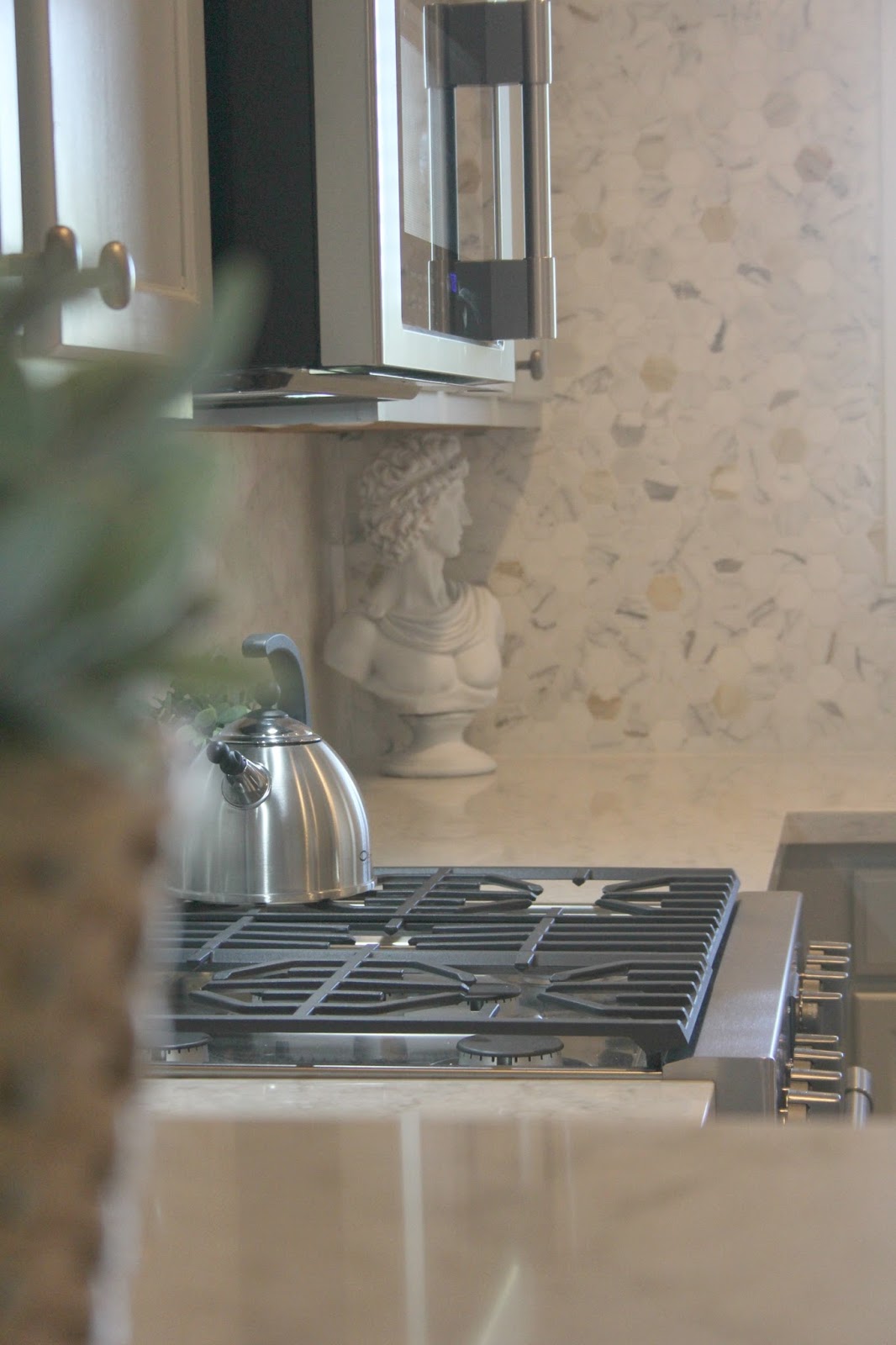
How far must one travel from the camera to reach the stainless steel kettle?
1530 millimetres

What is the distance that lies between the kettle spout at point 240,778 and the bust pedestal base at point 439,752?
3.57 ft

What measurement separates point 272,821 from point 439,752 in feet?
3.62

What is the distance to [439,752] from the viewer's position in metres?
2.63

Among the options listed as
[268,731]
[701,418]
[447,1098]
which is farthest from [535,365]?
[447,1098]

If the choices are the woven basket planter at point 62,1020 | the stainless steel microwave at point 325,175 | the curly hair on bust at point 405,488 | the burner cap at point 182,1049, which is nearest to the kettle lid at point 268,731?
the stainless steel microwave at point 325,175

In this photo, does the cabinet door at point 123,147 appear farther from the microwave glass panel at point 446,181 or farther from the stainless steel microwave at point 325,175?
the microwave glass panel at point 446,181

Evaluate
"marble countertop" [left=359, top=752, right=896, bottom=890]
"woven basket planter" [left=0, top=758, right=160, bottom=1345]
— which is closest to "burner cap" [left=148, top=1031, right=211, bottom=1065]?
"marble countertop" [left=359, top=752, right=896, bottom=890]

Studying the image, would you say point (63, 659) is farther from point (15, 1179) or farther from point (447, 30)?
point (447, 30)

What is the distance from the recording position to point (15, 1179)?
0.20 metres

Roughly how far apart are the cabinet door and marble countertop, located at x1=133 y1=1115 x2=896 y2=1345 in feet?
1.48

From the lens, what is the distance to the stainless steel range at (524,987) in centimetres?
114

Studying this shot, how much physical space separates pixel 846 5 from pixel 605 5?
376 mm

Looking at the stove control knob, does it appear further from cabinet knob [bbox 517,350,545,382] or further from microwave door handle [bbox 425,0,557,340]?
cabinet knob [bbox 517,350,545,382]

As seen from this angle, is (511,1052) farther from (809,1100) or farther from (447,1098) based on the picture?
(809,1100)
